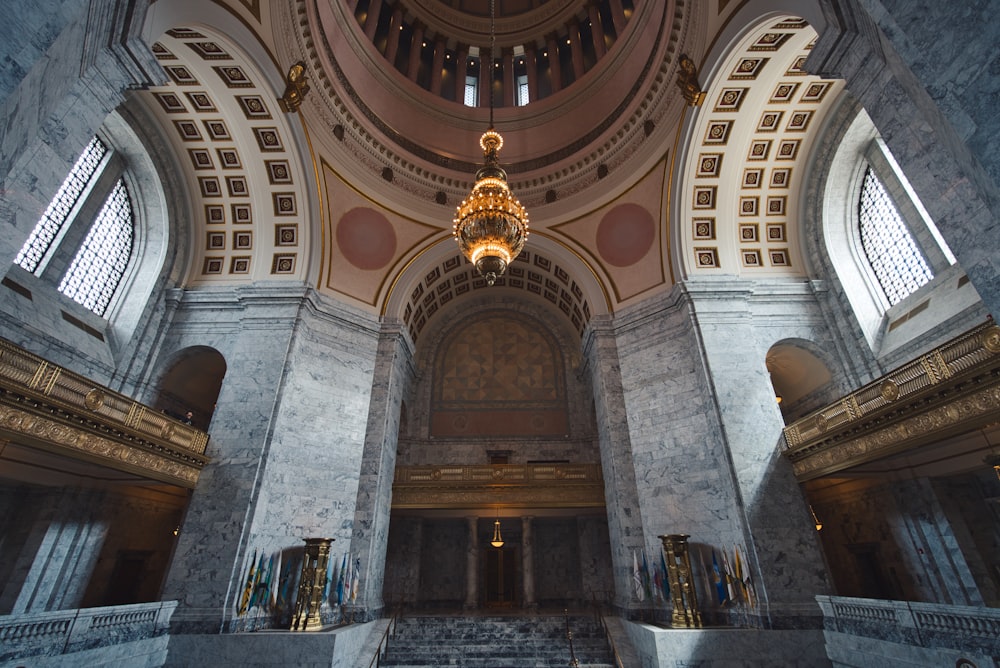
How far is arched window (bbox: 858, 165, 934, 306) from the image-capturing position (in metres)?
9.65

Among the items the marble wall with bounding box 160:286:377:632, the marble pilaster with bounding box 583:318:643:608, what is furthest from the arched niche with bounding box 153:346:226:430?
the marble pilaster with bounding box 583:318:643:608

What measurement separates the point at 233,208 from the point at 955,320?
16240mm

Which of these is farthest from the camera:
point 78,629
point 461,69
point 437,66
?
point 461,69

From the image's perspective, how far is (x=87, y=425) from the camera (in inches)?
286

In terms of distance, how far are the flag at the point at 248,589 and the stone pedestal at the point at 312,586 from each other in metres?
0.85

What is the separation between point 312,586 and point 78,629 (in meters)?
3.35

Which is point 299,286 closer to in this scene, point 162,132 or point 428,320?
point 162,132

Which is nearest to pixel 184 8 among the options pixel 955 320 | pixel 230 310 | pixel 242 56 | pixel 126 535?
pixel 242 56

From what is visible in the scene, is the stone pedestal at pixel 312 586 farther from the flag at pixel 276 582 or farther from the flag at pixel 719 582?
the flag at pixel 719 582

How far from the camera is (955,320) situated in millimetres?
8375

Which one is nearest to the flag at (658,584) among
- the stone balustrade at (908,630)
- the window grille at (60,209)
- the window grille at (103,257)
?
the stone balustrade at (908,630)

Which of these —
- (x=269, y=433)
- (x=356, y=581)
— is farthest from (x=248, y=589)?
(x=269, y=433)

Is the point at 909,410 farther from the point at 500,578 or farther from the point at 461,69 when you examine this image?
the point at 461,69

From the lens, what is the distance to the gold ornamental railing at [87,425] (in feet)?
20.7
